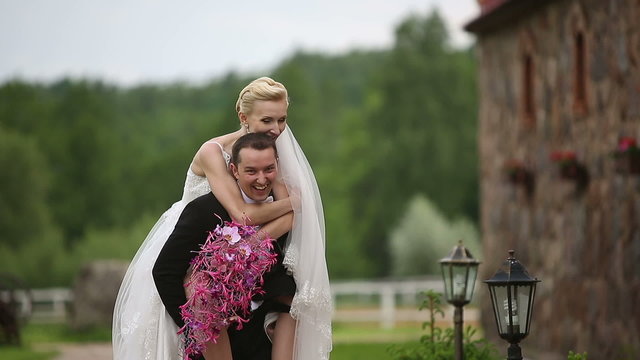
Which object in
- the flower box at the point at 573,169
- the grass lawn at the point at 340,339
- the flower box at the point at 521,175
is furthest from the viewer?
the flower box at the point at 521,175

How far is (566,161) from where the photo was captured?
49.6 ft

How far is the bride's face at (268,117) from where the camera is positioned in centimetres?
621

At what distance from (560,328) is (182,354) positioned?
10.4 m

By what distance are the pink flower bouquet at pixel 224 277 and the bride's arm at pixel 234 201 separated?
0.28ft

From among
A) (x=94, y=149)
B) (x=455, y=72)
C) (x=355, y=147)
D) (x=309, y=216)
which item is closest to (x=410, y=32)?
(x=455, y=72)

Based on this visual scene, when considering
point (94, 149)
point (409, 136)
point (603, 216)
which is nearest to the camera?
point (603, 216)

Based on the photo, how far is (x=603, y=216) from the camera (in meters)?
14.4

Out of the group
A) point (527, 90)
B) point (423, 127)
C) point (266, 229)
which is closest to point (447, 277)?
point (266, 229)

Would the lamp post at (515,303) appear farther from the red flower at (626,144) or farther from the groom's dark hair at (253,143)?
the red flower at (626,144)

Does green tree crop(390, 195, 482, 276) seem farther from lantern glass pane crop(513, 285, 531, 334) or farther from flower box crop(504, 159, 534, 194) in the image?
lantern glass pane crop(513, 285, 531, 334)

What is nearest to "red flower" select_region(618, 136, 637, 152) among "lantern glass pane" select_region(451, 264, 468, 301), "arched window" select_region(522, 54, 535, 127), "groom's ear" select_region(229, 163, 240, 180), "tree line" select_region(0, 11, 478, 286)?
"lantern glass pane" select_region(451, 264, 468, 301)

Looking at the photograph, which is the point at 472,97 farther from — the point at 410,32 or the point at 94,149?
the point at 94,149

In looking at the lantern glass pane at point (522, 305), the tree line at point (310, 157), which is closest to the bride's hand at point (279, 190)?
the lantern glass pane at point (522, 305)

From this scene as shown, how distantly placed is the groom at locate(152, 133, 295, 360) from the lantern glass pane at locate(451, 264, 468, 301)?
3272mm
